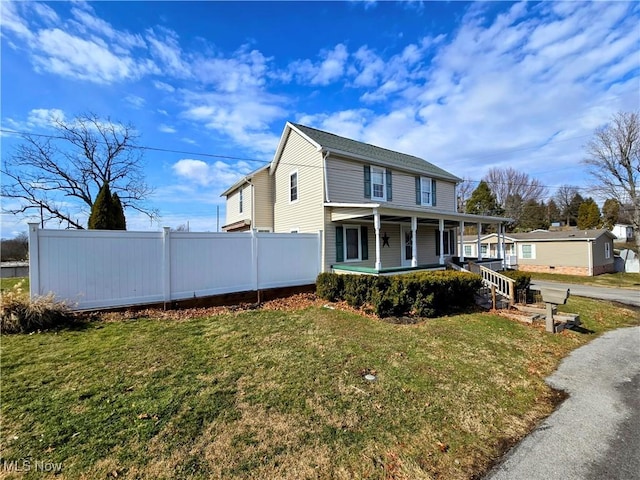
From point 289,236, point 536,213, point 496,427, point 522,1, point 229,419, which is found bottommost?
point 496,427

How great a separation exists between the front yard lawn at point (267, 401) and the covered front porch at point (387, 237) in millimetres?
4974

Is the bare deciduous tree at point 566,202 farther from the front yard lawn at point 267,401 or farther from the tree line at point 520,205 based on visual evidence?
the front yard lawn at point 267,401

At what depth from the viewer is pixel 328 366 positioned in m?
4.68

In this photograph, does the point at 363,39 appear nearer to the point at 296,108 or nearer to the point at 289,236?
the point at 296,108

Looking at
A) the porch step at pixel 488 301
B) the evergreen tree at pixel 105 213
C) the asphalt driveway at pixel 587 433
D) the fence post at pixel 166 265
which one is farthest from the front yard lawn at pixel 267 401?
the evergreen tree at pixel 105 213

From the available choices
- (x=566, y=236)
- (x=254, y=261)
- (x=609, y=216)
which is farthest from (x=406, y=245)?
(x=609, y=216)

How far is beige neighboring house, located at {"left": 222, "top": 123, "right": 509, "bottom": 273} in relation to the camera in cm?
1191

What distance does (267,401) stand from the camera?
142 inches

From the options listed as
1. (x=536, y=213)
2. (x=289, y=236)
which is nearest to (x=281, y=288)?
(x=289, y=236)

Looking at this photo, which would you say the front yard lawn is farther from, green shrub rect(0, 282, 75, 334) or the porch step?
the porch step

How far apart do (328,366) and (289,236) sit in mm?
6756

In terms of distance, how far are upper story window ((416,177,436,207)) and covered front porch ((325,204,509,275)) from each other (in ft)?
4.14

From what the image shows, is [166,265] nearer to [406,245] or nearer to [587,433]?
[587,433]

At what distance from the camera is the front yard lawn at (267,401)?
2.63 meters
